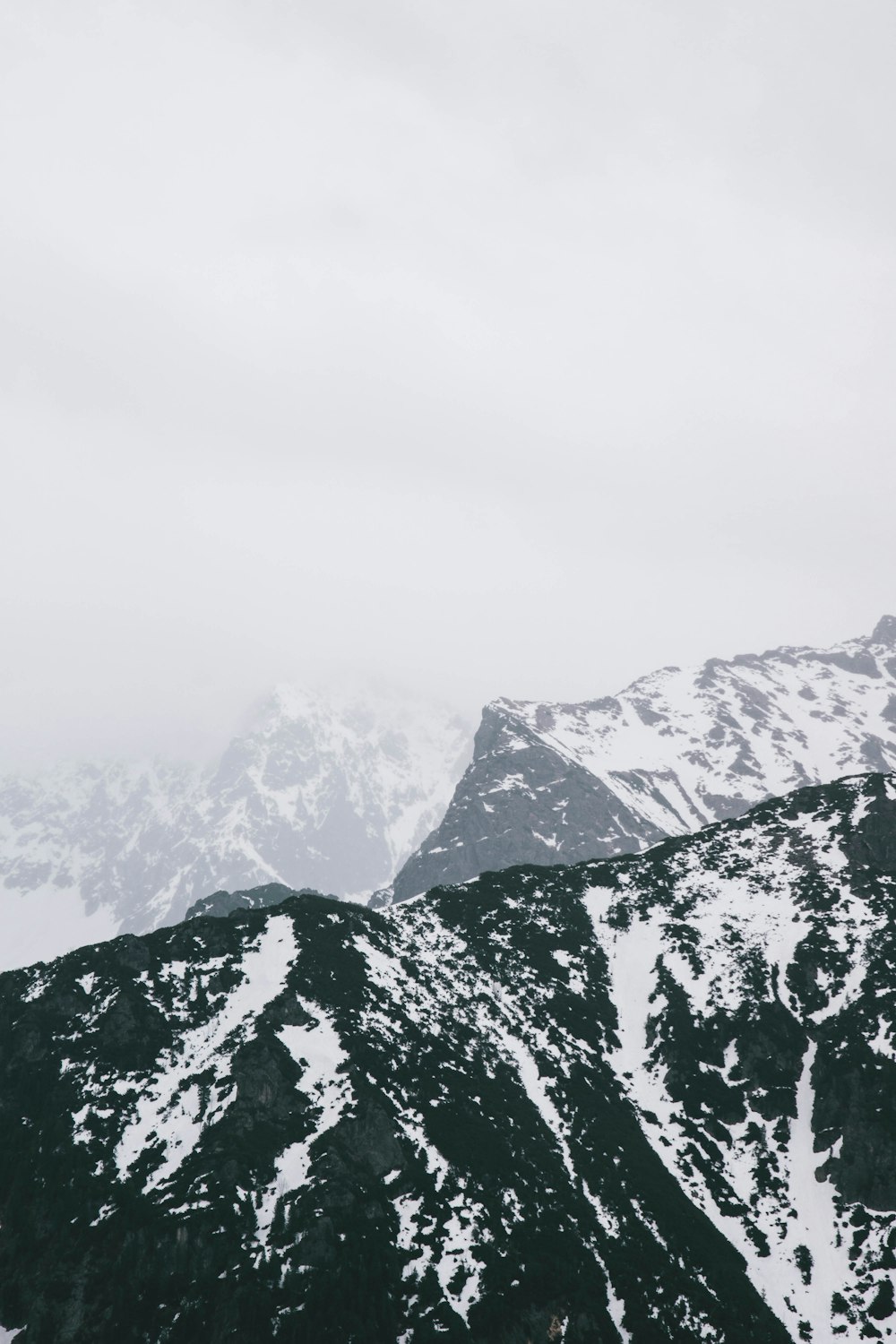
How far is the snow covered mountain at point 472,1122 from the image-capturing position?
8381 centimetres

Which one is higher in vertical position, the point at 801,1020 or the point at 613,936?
the point at 613,936

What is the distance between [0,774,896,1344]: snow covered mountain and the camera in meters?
83.8

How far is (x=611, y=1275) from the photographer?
89125 millimetres

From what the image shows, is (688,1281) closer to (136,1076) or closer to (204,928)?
(136,1076)

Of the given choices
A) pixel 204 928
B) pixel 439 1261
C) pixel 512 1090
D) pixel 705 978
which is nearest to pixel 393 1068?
pixel 512 1090

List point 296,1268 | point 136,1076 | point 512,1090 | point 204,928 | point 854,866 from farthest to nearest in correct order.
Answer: point 854,866 < point 204,928 < point 512,1090 < point 136,1076 < point 296,1268

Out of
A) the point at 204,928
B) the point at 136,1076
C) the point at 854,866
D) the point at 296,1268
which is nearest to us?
the point at 296,1268

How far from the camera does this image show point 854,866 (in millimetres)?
142000

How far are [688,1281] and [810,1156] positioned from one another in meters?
23.6

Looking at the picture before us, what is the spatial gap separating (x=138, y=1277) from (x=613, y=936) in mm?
82176

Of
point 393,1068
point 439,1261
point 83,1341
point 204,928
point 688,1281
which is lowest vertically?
point 688,1281

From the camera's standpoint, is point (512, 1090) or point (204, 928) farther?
point (204, 928)

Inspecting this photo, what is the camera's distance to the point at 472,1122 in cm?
10544

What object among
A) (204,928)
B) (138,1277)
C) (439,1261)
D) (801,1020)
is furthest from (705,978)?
(138,1277)
